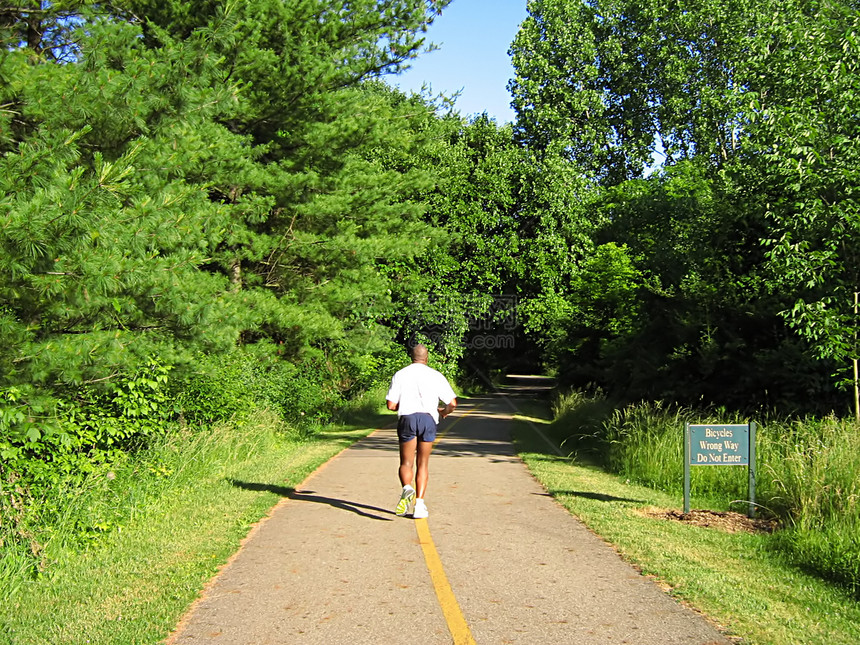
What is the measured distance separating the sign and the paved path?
5.74ft

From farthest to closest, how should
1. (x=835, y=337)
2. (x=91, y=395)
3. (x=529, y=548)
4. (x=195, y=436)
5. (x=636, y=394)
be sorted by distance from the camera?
(x=636, y=394)
(x=195, y=436)
(x=835, y=337)
(x=91, y=395)
(x=529, y=548)

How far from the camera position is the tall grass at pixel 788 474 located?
8.09m

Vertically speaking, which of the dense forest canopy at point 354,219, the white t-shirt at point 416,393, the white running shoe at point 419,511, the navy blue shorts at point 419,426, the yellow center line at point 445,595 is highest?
the dense forest canopy at point 354,219

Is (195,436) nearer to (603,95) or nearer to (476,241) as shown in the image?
(476,241)

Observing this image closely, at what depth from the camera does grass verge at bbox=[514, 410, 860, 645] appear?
593cm

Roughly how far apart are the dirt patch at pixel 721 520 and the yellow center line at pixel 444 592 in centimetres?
Result: 321

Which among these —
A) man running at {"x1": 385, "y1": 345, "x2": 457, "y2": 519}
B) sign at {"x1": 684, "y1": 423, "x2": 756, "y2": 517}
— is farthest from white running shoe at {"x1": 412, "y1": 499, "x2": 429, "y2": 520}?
sign at {"x1": 684, "y1": 423, "x2": 756, "y2": 517}

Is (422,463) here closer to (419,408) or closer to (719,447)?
(419,408)

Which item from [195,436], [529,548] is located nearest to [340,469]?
[195,436]

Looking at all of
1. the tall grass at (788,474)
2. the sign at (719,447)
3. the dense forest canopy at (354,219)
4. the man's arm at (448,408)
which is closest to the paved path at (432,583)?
the man's arm at (448,408)

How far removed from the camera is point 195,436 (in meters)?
14.1

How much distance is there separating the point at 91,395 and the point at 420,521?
4596mm

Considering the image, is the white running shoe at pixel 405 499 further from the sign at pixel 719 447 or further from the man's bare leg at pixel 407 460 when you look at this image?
the sign at pixel 719 447

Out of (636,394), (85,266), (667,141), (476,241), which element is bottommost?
(636,394)
